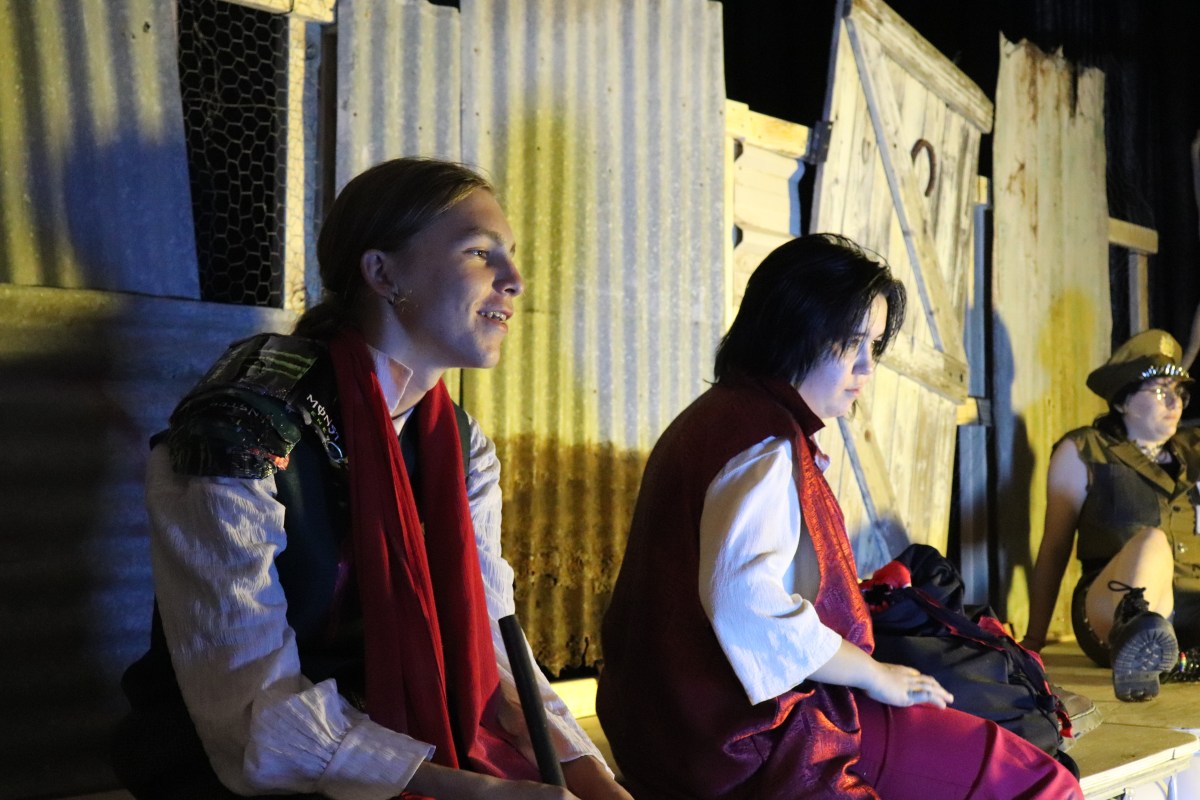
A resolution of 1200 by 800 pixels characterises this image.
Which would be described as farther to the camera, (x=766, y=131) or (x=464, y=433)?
(x=766, y=131)

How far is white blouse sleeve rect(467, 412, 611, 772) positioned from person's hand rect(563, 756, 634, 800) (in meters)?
0.01

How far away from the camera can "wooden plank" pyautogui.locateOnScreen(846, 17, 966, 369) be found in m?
4.46

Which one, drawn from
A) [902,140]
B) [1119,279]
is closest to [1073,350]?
[1119,279]

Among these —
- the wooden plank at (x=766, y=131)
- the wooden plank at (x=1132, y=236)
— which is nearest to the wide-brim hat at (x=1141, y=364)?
the wooden plank at (x=766, y=131)

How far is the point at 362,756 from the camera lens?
1567 millimetres

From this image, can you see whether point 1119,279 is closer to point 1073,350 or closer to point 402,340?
point 1073,350

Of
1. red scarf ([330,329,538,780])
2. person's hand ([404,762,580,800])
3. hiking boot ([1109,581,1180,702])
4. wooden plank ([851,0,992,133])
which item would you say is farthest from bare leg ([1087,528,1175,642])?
person's hand ([404,762,580,800])

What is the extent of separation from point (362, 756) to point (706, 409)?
0.99m

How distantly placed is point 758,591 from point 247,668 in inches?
33.6

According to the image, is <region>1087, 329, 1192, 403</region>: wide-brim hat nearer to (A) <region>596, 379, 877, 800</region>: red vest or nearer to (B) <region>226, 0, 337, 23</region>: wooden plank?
(A) <region>596, 379, 877, 800</region>: red vest

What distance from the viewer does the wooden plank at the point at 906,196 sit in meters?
4.46

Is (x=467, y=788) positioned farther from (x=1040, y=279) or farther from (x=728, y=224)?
(x=1040, y=279)

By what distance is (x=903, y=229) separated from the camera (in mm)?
4738

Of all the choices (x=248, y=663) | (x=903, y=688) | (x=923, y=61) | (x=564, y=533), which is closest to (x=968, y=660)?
(x=903, y=688)
